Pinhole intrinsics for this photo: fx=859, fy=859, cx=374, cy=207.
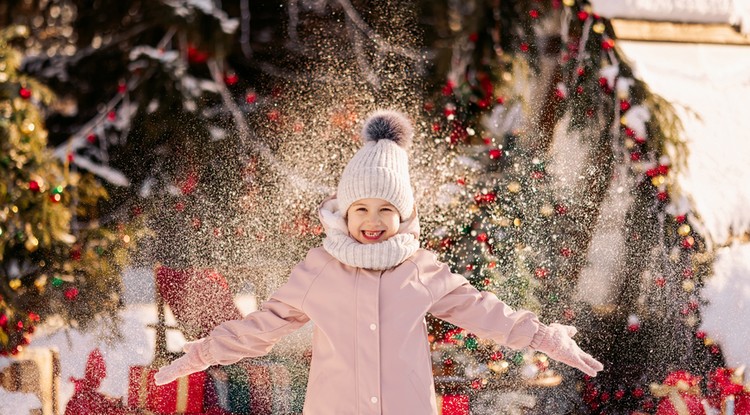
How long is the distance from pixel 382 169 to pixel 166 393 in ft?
4.06

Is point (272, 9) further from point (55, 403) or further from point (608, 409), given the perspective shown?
point (608, 409)

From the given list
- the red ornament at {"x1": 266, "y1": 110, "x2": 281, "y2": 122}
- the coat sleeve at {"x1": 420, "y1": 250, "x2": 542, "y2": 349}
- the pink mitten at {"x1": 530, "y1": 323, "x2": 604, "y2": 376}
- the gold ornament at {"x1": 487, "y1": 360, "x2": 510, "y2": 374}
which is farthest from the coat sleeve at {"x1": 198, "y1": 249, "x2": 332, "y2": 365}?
the gold ornament at {"x1": 487, "y1": 360, "x2": 510, "y2": 374}

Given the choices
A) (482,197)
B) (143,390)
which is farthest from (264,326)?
(482,197)

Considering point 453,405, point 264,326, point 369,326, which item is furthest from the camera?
point 453,405

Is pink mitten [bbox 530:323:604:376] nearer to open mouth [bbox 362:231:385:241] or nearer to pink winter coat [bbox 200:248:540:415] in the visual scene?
pink winter coat [bbox 200:248:540:415]

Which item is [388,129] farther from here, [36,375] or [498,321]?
[36,375]

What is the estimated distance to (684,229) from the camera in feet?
9.08

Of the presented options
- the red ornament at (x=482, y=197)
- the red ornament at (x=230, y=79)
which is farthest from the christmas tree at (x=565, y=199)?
the red ornament at (x=230, y=79)

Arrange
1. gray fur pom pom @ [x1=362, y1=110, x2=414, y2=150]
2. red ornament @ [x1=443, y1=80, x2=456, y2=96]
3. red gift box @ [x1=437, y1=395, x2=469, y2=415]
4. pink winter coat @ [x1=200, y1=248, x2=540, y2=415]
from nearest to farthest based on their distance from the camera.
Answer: pink winter coat @ [x1=200, y1=248, x2=540, y2=415], gray fur pom pom @ [x1=362, y1=110, x2=414, y2=150], red gift box @ [x1=437, y1=395, x2=469, y2=415], red ornament @ [x1=443, y1=80, x2=456, y2=96]

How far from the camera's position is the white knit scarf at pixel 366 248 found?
1.90m

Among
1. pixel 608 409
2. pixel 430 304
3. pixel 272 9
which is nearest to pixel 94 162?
pixel 272 9

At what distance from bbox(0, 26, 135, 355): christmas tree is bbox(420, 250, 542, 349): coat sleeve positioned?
1206 mm

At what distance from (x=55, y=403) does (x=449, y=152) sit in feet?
4.94

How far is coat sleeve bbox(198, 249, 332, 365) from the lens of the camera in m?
1.97
